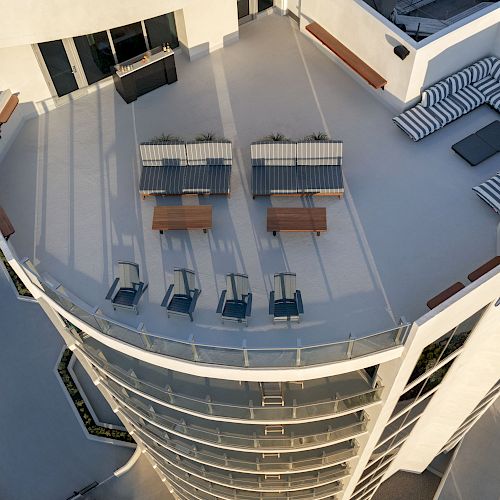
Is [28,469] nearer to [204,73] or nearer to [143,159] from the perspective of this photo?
[143,159]

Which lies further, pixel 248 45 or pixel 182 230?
pixel 248 45

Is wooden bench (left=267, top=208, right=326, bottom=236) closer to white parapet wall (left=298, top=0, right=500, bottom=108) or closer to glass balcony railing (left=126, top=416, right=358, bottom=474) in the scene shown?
white parapet wall (left=298, top=0, right=500, bottom=108)

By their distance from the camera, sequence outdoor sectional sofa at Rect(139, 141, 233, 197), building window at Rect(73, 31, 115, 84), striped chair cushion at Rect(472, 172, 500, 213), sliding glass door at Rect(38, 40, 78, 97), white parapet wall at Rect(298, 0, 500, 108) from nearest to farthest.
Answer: striped chair cushion at Rect(472, 172, 500, 213)
outdoor sectional sofa at Rect(139, 141, 233, 197)
white parapet wall at Rect(298, 0, 500, 108)
sliding glass door at Rect(38, 40, 78, 97)
building window at Rect(73, 31, 115, 84)

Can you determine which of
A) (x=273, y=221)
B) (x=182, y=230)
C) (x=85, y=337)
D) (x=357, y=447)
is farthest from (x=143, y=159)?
(x=357, y=447)

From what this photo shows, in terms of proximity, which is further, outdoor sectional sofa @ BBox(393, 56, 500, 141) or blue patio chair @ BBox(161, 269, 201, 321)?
outdoor sectional sofa @ BBox(393, 56, 500, 141)

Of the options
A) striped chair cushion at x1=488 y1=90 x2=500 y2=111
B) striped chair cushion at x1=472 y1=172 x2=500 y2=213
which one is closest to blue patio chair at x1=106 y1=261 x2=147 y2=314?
striped chair cushion at x1=472 y1=172 x2=500 y2=213

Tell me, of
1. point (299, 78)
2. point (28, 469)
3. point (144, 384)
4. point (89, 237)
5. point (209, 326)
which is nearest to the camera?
point (209, 326)
